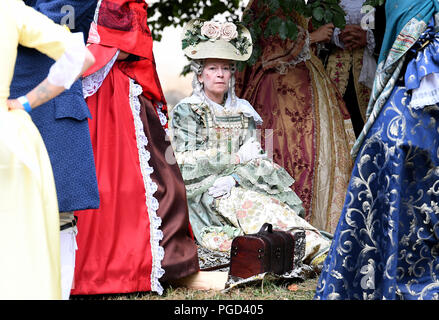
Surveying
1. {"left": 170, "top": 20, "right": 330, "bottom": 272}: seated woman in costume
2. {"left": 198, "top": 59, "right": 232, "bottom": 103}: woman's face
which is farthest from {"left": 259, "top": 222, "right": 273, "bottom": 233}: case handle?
{"left": 198, "top": 59, "right": 232, "bottom": 103}: woman's face

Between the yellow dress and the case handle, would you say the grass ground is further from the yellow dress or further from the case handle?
the yellow dress

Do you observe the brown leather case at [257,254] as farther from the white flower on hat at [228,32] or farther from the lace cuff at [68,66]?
the lace cuff at [68,66]

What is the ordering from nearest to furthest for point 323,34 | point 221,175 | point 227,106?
point 221,175 → point 227,106 → point 323,34

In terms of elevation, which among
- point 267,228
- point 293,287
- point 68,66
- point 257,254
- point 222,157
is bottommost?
point 293,287

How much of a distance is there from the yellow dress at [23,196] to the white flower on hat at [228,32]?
2547 millimetres

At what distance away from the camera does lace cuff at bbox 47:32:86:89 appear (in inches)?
98.8

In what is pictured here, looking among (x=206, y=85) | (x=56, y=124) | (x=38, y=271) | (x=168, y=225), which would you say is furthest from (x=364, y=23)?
(x=38, y=271)

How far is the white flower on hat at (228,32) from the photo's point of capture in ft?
16.2

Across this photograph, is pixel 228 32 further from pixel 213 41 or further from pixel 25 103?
pixel 25 103

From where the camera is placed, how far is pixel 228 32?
195 inches

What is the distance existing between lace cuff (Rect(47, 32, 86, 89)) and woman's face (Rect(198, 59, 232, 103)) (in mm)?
2479

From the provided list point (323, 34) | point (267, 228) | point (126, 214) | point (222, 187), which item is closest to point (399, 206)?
point (267, 228)

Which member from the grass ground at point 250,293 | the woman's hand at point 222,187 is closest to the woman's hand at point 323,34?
the woman's hand at point 222,187

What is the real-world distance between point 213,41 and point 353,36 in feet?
4.64
